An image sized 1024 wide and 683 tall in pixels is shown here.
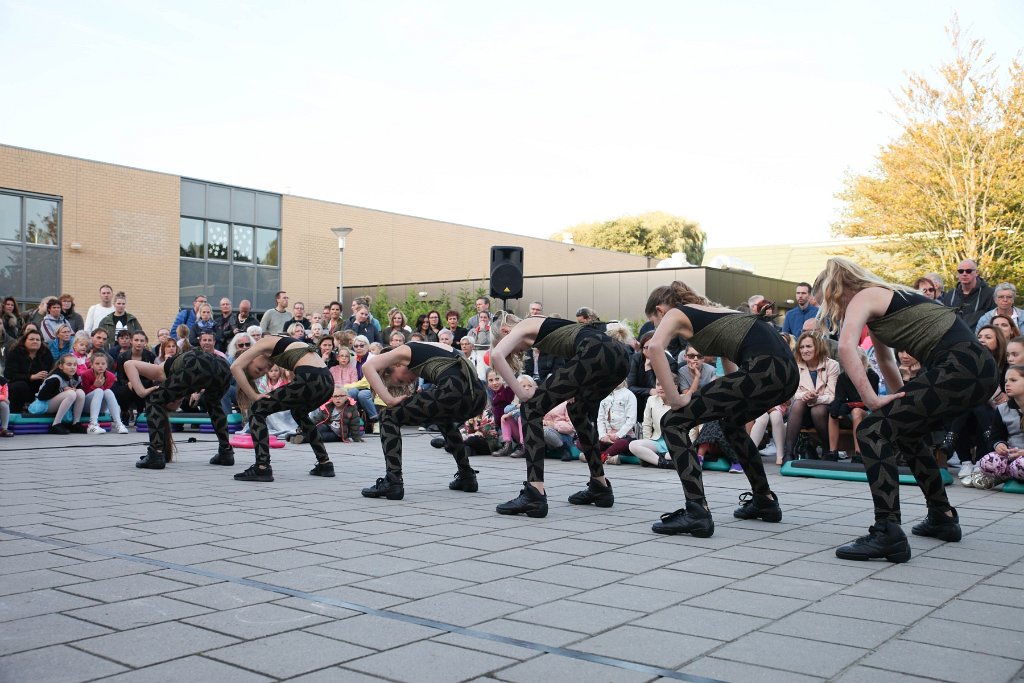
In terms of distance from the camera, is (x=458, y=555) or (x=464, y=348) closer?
(x=458, y=555)

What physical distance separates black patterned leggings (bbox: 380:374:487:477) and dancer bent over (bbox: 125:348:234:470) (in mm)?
2573

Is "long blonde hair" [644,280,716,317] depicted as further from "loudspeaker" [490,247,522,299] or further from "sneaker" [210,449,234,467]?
"loudspeaker" [490,247,522,299]

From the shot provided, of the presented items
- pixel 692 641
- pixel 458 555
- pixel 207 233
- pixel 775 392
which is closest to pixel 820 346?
pixel 775 392

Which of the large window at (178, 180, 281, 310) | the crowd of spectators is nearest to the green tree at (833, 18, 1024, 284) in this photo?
the crowd of spectators

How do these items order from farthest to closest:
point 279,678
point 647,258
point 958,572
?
point 647,258 → point 958,572 → point 279,678

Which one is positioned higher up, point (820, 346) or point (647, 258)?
point (647, 258)

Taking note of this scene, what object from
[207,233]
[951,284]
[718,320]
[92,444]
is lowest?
[92,444]

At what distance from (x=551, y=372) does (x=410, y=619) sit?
23.7ft

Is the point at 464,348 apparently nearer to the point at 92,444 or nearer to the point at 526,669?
the point at 92,444

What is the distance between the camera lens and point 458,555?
4855 millimetres

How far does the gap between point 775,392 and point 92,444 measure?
880 cm

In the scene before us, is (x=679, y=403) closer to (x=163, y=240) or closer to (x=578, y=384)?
(x=578, y=384)

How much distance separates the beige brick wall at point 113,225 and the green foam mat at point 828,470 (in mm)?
20625

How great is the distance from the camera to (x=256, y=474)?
7.99 metres
